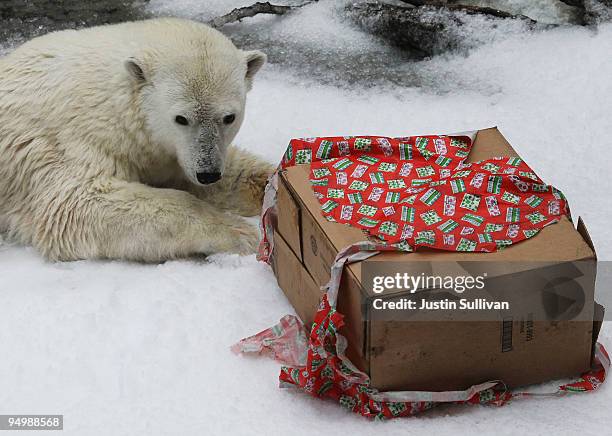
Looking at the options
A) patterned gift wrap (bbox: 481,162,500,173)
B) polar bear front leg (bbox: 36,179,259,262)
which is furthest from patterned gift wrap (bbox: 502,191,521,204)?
polar bear front leg (bbox: 36,179,259,262)

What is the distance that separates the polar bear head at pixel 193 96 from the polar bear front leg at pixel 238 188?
0.43 metres

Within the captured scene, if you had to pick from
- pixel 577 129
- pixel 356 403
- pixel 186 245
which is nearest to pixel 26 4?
pixel 186 245

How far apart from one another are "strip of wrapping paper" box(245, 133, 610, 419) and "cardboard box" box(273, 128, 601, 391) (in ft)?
0.11

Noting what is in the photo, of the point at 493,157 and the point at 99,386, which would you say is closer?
the point at 99,386

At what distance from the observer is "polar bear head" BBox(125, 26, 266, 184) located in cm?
321

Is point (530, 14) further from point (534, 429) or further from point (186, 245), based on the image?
point (534, 429)

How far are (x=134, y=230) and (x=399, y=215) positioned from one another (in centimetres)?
116

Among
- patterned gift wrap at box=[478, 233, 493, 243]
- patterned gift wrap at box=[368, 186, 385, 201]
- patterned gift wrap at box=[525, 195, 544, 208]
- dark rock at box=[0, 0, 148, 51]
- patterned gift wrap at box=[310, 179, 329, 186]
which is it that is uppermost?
patterned gift wrap at box=[478, 233, 493, 243]

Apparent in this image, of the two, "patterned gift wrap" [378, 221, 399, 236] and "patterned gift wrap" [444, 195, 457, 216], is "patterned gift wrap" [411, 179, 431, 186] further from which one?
"patterned gift wrap" [378, 221, 399, 236]

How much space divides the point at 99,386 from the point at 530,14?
3.63 meters

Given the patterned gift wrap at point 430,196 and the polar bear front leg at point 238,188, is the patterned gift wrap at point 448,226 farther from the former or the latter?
the polar bear front leg at point 238,188

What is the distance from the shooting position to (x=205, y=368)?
271 centimetres

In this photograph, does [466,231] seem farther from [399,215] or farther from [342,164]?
[342,164]

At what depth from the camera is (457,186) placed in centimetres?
271
